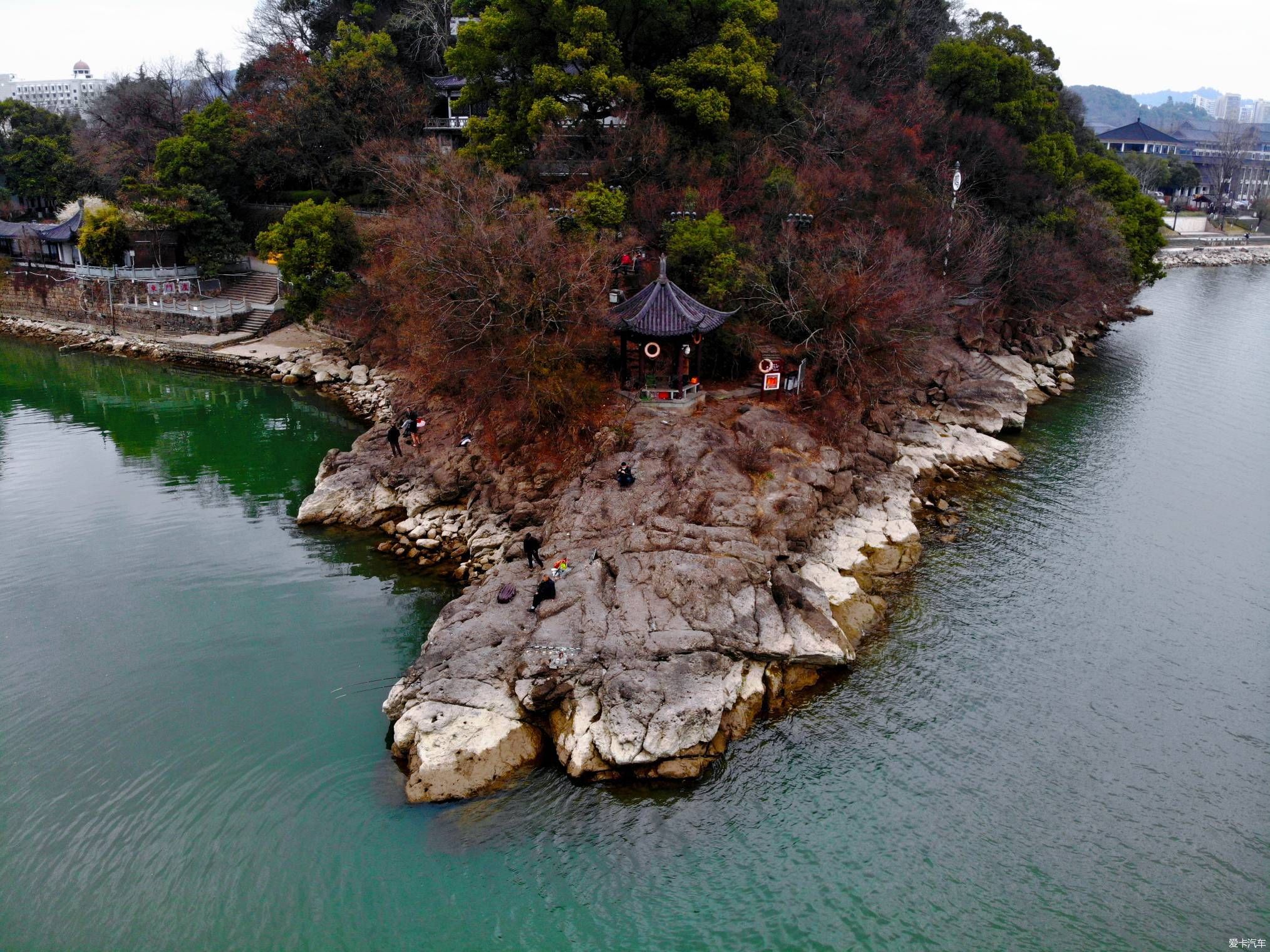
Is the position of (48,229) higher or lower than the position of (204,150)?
lower

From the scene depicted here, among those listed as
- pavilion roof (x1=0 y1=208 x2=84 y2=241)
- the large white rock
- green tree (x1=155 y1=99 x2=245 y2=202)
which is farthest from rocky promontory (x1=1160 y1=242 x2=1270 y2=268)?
pavilion roof (x1=0 y1=208 x2=84 y2=241)

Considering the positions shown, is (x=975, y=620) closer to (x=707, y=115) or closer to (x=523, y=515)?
(x=523, y=515)

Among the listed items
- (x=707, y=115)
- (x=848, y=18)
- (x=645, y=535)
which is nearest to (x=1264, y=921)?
(x=645, y=535)

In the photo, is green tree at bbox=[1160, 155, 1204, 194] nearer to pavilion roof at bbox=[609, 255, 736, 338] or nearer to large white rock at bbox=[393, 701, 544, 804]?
pavilion roof at bbox=[609, 255, 736, 338]

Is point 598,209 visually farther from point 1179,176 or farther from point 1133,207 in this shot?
point 1179,176

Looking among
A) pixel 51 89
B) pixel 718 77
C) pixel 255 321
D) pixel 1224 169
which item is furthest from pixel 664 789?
pixel 51 89

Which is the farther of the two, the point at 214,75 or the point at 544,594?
the point at 214,75

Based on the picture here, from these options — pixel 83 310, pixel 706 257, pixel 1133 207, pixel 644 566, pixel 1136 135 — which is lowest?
pixel 644 566
